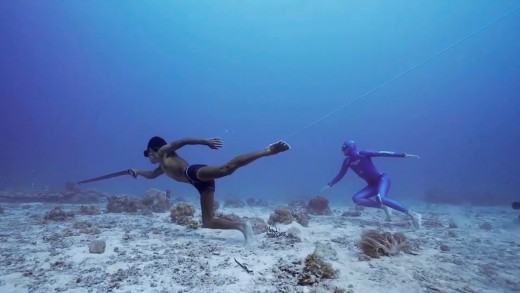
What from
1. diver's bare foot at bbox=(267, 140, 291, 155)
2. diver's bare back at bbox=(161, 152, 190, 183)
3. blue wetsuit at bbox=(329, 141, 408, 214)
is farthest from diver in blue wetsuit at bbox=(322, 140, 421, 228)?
diver's bare back at bbox=(161, 152, 190, 183)

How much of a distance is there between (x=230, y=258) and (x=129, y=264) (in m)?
1.77

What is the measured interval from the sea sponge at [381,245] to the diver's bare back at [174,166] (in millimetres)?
4119

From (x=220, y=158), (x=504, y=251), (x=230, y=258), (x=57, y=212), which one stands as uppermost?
(x=220, y=158)

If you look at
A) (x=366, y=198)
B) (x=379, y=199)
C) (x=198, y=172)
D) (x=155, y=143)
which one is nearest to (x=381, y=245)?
(x=198, y=172)

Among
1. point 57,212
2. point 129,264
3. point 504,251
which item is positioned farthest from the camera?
point 57,212

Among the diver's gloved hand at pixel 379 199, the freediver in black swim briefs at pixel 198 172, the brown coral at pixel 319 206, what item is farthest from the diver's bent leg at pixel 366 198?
the freediver in black swim briefs at pixel 198 172

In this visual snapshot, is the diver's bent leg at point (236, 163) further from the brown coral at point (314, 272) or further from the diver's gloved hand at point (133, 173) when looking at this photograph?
the diver's gloved hand at point (133, 173)

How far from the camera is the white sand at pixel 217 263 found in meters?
4.02

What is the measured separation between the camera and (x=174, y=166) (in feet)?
20.4

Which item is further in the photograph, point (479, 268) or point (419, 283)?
point (479, 268)

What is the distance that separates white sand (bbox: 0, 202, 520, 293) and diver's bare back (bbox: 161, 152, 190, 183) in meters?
1.48

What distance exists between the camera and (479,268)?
5102 millimetres

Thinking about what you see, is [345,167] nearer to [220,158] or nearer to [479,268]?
[479,268]

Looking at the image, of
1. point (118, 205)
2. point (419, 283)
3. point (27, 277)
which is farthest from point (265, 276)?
point (118, 205)
